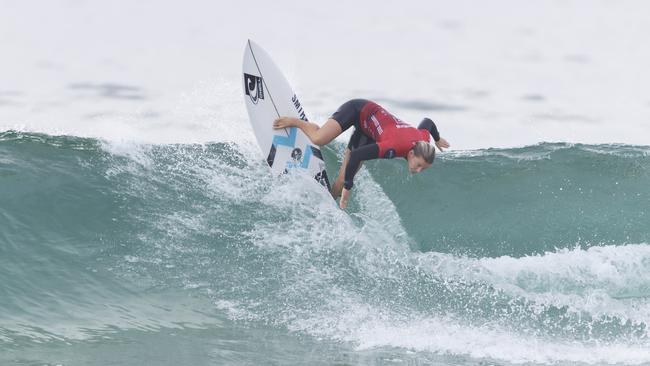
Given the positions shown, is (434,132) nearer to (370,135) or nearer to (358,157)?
(370,135)

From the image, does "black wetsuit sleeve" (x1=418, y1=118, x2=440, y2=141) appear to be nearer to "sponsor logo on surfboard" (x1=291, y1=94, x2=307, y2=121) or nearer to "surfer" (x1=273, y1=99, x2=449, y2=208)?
"surfer" (x1=273, y1=99, x2=449, y2=208)

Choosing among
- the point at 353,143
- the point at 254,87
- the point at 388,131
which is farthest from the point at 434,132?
the point at 254,87

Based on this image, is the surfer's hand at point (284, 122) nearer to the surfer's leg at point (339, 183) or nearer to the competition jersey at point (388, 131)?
the surfer's leg at point (339, 183)

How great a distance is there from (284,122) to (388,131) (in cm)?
143

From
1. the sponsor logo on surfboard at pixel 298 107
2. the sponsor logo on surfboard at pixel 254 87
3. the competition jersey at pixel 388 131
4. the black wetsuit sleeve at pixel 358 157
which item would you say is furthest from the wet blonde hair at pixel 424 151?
the sponsor logo on surfboard at pixel 254 87

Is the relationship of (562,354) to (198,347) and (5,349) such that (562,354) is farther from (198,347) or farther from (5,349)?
(5,349)

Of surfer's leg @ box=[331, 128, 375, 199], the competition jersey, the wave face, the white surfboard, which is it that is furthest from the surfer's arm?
the white surfboard

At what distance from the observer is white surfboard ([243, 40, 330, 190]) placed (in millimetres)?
8102

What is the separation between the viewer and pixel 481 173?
35.0 ft

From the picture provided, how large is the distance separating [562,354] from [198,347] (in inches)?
106

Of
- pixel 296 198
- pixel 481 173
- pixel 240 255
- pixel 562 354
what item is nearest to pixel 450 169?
pixel 481 173

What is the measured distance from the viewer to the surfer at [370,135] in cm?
673

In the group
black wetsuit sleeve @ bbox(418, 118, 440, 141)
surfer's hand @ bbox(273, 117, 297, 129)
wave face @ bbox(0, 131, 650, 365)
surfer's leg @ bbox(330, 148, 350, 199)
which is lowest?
wave face @ bbox(0, 131, 650, 365)

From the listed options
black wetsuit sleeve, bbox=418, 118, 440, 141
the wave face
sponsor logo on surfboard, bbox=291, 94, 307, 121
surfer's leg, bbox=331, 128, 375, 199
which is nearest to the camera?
the wave face
